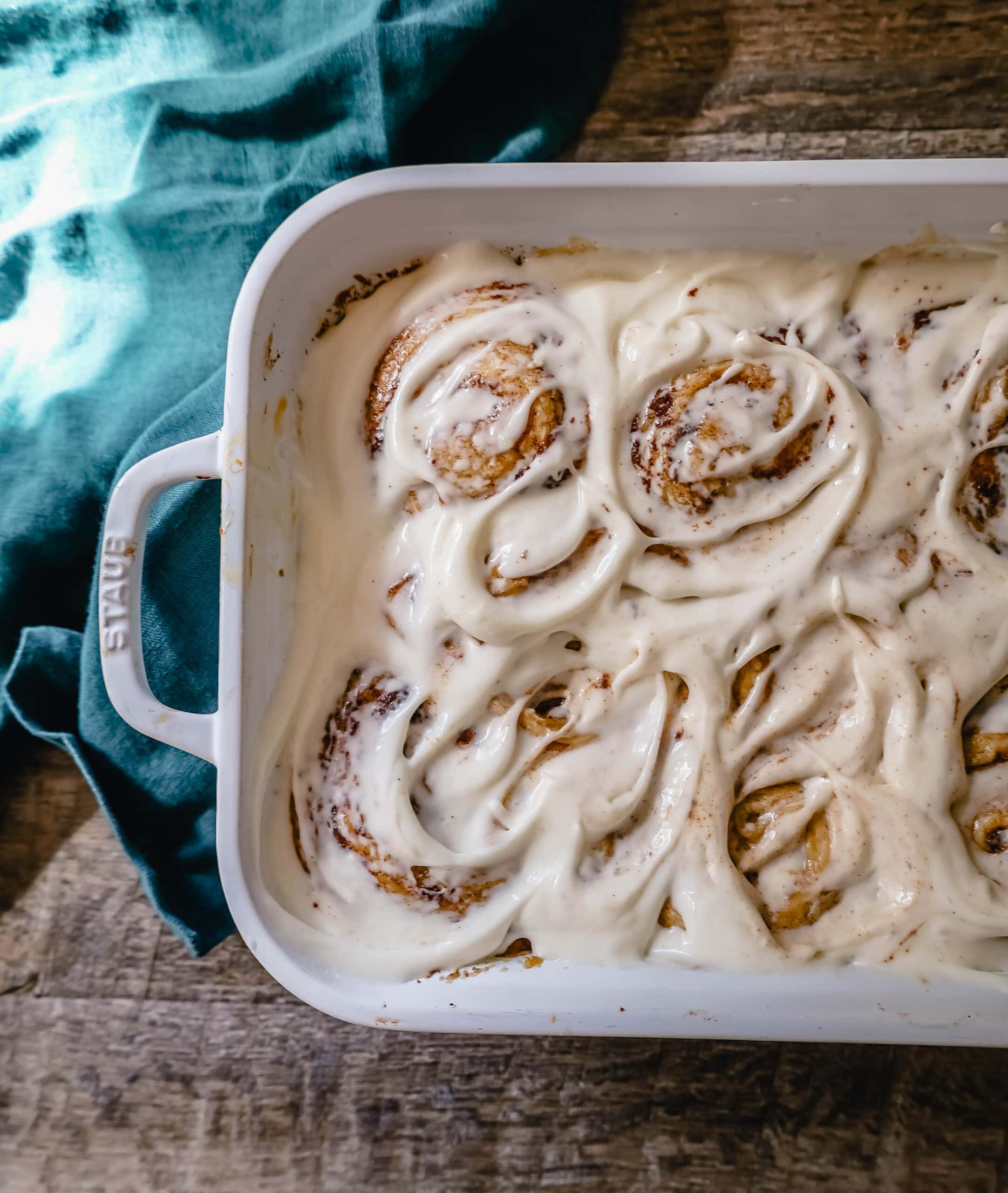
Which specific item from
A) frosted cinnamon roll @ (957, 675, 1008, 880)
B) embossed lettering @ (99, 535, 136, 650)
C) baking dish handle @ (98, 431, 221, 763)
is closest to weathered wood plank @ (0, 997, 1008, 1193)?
frosted cinnamon roll @ (957, 675, 1008, 880)

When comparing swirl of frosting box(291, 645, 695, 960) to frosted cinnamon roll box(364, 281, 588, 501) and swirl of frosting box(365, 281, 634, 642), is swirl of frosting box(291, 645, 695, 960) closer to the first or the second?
swirl of frosting box(365, 281, 634, 642)

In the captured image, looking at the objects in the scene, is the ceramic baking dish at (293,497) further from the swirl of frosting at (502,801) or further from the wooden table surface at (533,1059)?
the wooden table surface at (533,1059)

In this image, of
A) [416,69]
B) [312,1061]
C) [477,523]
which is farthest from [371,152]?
[312,1061]

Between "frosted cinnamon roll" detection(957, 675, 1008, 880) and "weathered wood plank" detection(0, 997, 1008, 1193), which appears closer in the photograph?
"frosted cinnamon roll" detection(957, 675, 1008, 880)

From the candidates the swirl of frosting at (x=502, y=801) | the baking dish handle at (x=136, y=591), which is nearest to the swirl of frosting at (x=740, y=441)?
the swirl of frosting at (x=502, y=801)

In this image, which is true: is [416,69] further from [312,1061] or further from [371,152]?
[312,1061]

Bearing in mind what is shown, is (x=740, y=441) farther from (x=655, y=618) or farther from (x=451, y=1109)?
(x=451, y=1109)
